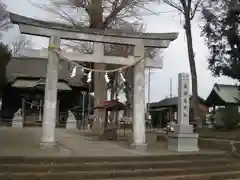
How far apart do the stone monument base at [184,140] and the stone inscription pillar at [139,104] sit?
1.19 m

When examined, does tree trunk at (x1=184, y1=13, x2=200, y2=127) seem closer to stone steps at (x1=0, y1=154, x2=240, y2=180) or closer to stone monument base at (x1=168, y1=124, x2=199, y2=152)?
stone monument base at (x1=168, y1=124, x2=199, y2=152)

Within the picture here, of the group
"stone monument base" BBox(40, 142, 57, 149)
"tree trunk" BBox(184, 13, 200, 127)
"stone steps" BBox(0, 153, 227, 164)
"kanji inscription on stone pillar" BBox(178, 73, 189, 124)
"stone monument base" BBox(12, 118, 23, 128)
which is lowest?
"stone steps" BBox(0, 153, 227, 164)

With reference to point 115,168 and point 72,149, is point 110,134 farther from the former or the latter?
point 115,168

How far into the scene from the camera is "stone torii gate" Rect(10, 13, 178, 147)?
1231cm

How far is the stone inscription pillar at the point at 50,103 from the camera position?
12289 millimetres

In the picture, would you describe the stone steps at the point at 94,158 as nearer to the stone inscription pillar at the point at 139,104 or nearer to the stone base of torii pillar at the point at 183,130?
the stone base of torii pillar at the point at 183,130

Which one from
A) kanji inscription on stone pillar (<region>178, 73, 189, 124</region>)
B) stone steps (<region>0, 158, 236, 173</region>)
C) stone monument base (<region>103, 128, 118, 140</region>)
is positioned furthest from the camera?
stone monument base (<region>103, 128, 118, 140</region>)

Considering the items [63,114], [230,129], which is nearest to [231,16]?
[230,129]

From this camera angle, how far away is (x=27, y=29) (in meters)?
12.2

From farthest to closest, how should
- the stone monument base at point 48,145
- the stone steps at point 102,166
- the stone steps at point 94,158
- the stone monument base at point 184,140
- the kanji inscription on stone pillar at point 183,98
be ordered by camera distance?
the kanji inscription on stone pillar at point 183,98, the stone monument base at point 184,140, the stone monument base at point 48,145, the stone steps at point 94,158, the stone steps at point 102,166

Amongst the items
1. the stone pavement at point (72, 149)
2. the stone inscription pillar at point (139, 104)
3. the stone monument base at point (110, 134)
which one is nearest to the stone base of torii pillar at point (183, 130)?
the stone pavement at point (72, 149)

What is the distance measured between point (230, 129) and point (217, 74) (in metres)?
3.46

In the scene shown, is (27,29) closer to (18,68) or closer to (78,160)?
(78,160)

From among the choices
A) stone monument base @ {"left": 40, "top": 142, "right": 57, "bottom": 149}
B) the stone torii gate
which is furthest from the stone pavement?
the stone torii gate
